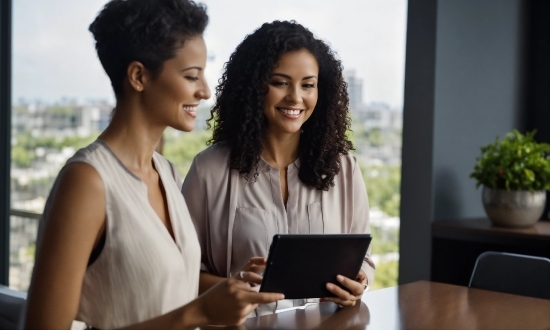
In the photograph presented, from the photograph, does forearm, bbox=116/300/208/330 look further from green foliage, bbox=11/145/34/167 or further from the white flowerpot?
green foliage, bbox=11/145/34/167

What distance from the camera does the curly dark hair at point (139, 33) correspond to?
159 cm

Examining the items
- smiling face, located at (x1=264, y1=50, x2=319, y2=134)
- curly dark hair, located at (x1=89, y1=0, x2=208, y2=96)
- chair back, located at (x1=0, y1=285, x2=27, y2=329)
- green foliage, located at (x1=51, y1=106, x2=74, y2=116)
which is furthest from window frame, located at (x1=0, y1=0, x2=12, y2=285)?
curly dark hair, located at (x1=89, y1=0, x2=208, y2=96)

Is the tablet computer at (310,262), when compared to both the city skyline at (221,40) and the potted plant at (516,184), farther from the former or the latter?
the city skyline at (221,40)

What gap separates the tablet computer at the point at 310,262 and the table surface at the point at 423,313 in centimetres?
13

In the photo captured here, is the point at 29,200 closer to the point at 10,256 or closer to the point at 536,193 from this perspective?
the point at 10,256

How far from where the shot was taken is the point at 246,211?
2.51 metres

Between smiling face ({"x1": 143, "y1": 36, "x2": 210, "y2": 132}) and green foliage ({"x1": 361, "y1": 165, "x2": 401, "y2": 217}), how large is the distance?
2.89 metres

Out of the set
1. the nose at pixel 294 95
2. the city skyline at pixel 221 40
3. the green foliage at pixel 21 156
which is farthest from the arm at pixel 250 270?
the green foliage at pixel 21 156

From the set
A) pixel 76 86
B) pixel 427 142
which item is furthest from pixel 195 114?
pixel 76 86

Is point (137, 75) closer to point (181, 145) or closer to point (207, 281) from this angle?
point (207, 281)

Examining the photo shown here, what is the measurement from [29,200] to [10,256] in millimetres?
379

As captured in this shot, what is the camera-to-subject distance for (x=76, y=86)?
4625 millimetres

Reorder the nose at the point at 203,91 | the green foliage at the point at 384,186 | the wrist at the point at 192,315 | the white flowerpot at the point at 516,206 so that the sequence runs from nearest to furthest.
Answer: the wrist at the point at 192,315 → the nose at the point at 203,91 → the white flowerpot at the point at 516,206 → the green foliage at the point at 384,186

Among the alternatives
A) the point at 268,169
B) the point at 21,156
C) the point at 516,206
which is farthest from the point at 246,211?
the point at 21,156
